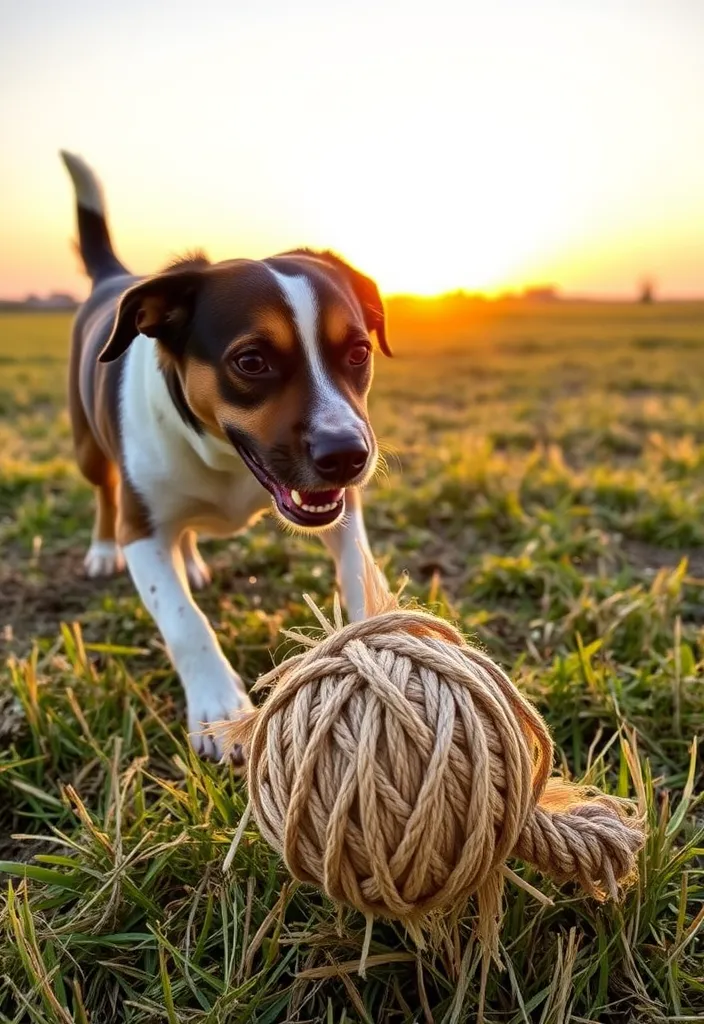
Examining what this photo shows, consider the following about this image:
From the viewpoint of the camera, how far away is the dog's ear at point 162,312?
8.63ft

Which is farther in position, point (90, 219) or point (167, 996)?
point (90, 219)

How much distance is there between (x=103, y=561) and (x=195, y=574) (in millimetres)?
591

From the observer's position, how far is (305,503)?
98.0 inches

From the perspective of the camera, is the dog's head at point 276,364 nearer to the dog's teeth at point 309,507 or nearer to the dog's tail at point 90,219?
the dog's teeth at point 309,507

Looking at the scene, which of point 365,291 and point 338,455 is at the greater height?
point 365,291

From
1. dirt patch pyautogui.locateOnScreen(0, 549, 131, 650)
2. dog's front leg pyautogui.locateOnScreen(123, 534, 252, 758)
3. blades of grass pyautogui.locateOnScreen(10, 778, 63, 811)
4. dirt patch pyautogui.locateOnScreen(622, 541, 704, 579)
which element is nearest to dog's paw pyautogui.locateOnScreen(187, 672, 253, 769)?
dog's front leg pyautogui.locateOnScreen(123, 534, 252, 758)

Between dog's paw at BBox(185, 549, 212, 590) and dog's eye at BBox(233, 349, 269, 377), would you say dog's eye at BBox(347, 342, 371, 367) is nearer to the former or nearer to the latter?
dog's eye at BBox(233, 349, 269, 377)

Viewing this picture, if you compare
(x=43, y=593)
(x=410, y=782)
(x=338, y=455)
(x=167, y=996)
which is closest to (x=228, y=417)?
(x=338, y=455)

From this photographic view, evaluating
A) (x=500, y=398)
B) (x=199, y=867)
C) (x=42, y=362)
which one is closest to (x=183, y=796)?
(x=199, y=867)

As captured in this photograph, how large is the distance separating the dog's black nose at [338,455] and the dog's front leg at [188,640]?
740mm

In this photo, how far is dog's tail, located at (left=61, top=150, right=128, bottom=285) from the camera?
15.2 feet

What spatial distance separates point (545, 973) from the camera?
5.49 ft

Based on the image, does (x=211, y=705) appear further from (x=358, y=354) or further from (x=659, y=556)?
(x=659, y=556)

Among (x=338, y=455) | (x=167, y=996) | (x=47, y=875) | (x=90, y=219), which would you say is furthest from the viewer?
(x=90, y=219)
